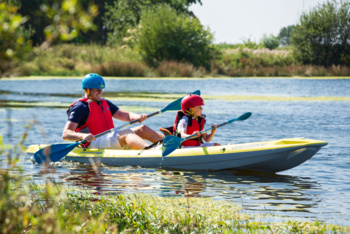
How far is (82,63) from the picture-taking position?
103 ft

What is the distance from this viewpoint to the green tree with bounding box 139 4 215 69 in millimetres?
31031

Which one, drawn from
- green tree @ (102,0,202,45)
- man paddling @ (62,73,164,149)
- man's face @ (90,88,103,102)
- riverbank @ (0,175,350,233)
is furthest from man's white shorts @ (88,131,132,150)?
green tree @ (102,0,202,45)

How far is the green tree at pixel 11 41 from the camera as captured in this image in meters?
2.16

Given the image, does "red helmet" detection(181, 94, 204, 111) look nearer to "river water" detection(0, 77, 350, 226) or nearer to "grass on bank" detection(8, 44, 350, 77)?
"river water" detection(0, 77, 350, 226)

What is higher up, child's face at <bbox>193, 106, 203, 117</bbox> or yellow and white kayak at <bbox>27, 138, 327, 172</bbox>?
child's face at <bbox>193, 106, 203, 117</bbox>

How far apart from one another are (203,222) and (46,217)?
139cm

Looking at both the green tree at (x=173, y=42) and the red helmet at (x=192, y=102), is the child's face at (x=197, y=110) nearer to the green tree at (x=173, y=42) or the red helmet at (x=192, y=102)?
the red helmet at (x=192, y=102)

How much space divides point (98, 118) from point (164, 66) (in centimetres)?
2193

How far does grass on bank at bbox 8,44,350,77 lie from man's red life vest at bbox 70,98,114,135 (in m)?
20.8

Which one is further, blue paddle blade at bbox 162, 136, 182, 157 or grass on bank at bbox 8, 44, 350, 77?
grass on bank at bbox 8, 44, 350, 77

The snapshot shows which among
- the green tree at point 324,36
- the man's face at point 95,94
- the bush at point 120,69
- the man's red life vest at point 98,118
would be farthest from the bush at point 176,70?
the man's face at point 95,94

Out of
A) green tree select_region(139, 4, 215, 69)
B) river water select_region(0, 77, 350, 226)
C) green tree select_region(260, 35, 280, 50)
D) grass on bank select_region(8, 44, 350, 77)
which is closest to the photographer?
river water select_region(0, 77, 350, 226)

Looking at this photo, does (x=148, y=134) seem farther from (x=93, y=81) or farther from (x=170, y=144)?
(x=93, y=81)

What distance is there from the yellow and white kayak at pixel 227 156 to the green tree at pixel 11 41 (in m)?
4.35
